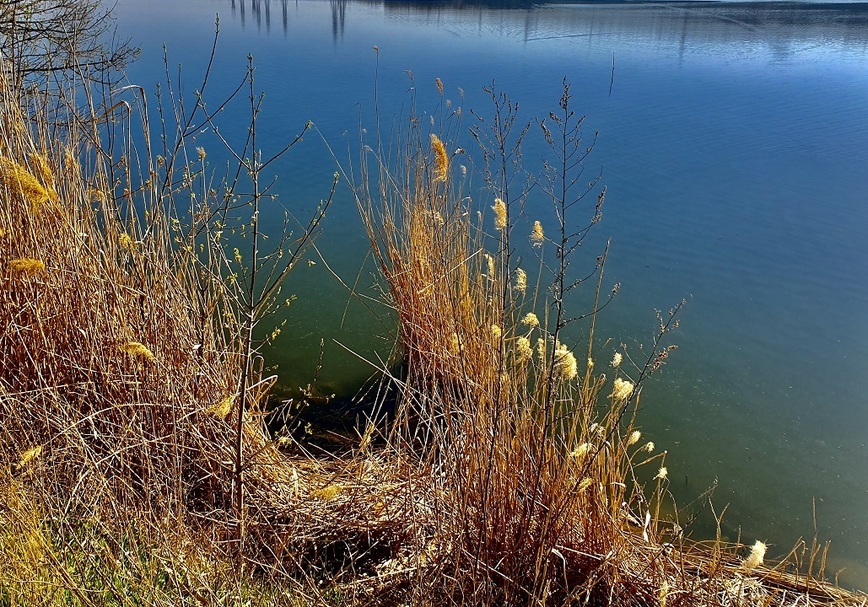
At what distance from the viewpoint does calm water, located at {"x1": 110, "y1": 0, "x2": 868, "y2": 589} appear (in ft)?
9.39

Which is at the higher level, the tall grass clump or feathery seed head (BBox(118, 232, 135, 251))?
feathery seed head (BBox(118, 232, 135, 251))

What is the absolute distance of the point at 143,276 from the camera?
6.74 ft

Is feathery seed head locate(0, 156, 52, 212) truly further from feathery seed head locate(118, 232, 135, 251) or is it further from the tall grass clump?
feathery seed head locate(118, 232, 135, 251)

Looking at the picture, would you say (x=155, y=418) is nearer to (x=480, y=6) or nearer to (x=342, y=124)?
(x=342, y=124)

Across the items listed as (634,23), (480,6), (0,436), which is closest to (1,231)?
(0,436)

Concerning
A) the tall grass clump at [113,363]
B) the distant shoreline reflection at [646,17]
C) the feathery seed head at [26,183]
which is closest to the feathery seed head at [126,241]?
the tall grass clump at [113,363]

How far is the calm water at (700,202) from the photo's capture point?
2.86m

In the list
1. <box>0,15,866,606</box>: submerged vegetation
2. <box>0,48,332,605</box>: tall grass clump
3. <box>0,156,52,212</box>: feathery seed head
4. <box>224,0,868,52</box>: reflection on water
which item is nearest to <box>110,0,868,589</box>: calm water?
<box>224,0,868,52</box>: reflection on water

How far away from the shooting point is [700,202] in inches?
200

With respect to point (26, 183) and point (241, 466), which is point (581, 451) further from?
point (26, 183)

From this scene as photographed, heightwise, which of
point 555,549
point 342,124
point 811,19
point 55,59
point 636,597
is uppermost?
point 811,19

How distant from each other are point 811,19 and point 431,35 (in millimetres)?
7111

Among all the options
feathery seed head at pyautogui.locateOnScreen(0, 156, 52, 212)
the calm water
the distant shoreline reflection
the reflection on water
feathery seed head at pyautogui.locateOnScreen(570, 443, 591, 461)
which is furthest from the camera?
the distant shoreline reflection

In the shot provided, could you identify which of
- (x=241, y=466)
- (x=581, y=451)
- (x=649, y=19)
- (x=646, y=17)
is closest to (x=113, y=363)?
(x=241, y=466)
